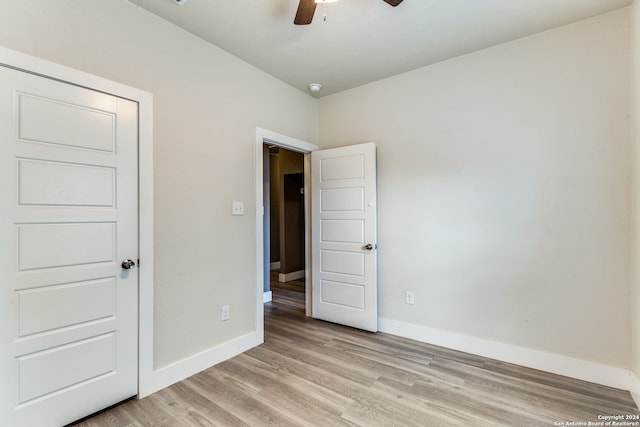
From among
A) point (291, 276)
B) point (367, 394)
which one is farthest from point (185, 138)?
point (291, 276)

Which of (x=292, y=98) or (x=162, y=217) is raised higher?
(x=292, y=98)

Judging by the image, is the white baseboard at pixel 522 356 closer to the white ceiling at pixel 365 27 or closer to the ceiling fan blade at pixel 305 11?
the white ceiling at pixel 365 27

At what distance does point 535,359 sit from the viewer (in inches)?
95.2

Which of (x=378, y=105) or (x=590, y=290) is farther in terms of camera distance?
(x=378, y=105)

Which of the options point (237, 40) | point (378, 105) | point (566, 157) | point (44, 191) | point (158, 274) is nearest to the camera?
point (44, 191)

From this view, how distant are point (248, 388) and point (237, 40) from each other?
9.12 feet

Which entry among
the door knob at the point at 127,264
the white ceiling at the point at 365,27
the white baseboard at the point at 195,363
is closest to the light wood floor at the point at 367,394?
the white baseboard at the point at 195,363

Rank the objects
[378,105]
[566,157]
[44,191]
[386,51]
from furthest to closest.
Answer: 1. [378,105]
2. [386,51]
3. [566,157]
4. [44,191]

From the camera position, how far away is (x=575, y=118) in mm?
2285

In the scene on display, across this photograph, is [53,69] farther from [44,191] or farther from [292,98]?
[292,98]

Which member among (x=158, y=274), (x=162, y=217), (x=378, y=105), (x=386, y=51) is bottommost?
(x=158, y=274)

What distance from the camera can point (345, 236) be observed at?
3344 mm

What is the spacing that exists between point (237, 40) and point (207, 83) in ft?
1.44

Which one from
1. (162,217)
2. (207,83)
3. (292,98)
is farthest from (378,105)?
(162,217)
